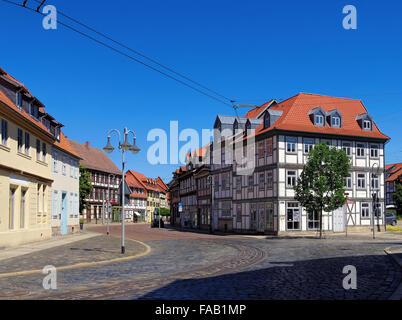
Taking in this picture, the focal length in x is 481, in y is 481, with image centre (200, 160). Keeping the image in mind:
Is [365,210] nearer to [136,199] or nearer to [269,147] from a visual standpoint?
[269,147]

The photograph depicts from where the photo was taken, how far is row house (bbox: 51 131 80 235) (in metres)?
36.4

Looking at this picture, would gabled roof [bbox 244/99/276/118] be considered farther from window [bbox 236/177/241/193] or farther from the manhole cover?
the manhole cover

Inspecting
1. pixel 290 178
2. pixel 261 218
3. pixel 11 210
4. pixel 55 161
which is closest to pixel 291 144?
pixel 290 178

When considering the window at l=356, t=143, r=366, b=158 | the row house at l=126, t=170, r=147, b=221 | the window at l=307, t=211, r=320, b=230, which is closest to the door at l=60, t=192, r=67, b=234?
the window at l=307, t=211, r=320, b=230

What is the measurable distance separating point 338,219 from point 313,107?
10.3m

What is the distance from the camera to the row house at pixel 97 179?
8900 cm

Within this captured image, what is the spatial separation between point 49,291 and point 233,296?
3.97 meters

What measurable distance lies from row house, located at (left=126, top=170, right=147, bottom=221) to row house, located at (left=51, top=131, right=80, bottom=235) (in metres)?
65.6

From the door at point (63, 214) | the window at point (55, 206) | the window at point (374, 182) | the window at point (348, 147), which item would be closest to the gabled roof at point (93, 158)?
the door at point (63, 214)

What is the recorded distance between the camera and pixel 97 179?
301ft

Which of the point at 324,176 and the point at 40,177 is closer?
the point at 40,177

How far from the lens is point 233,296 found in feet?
30.8
